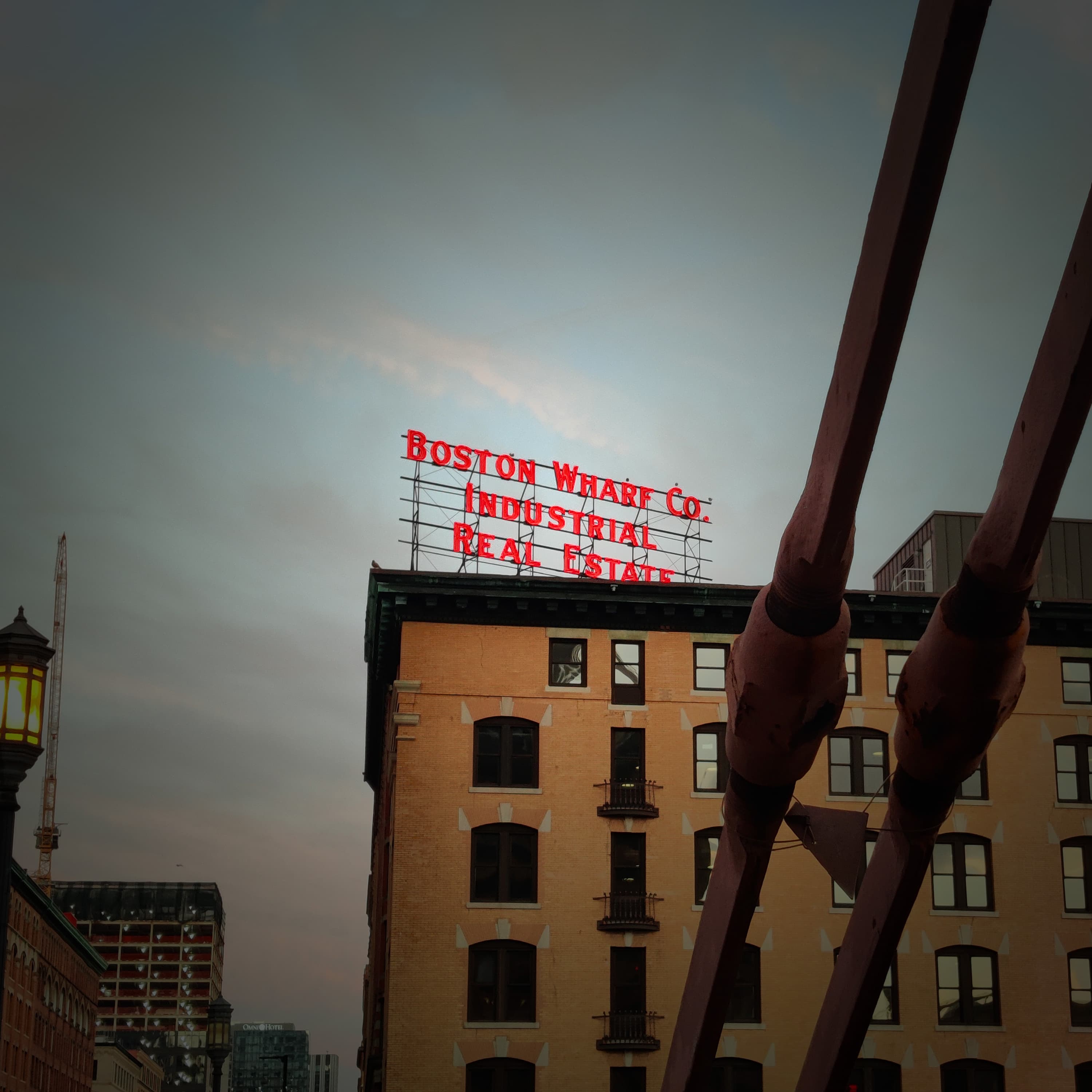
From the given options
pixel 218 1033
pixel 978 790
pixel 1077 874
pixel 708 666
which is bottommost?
pixel 218 1033

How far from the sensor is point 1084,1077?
38500 mm

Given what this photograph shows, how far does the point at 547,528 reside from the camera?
47.2 metres

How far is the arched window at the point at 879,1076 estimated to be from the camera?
37.6 meters

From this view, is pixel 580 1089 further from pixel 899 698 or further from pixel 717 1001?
pixel 899 698

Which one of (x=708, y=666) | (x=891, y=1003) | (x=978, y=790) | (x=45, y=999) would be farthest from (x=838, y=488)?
(x=45, y=999)

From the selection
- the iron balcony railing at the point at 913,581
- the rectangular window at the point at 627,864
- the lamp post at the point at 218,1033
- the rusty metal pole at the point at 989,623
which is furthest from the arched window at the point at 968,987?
the rusty metal pole at the point at 989,623

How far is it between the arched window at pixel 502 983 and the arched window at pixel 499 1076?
3.16 ft

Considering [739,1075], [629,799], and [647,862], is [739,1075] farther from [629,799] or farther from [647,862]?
[629,799]

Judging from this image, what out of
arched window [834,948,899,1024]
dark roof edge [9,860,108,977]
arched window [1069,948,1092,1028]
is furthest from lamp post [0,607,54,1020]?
dark roof edge [9,860,108,977]

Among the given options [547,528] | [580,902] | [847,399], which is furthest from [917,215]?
[547,528]

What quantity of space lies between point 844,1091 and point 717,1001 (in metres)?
1.03

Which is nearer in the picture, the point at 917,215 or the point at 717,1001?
the point at 917,215

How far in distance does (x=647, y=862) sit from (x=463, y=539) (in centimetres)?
1172

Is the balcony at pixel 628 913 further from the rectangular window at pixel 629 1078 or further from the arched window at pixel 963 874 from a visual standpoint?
the arched window at pixel 963 874
